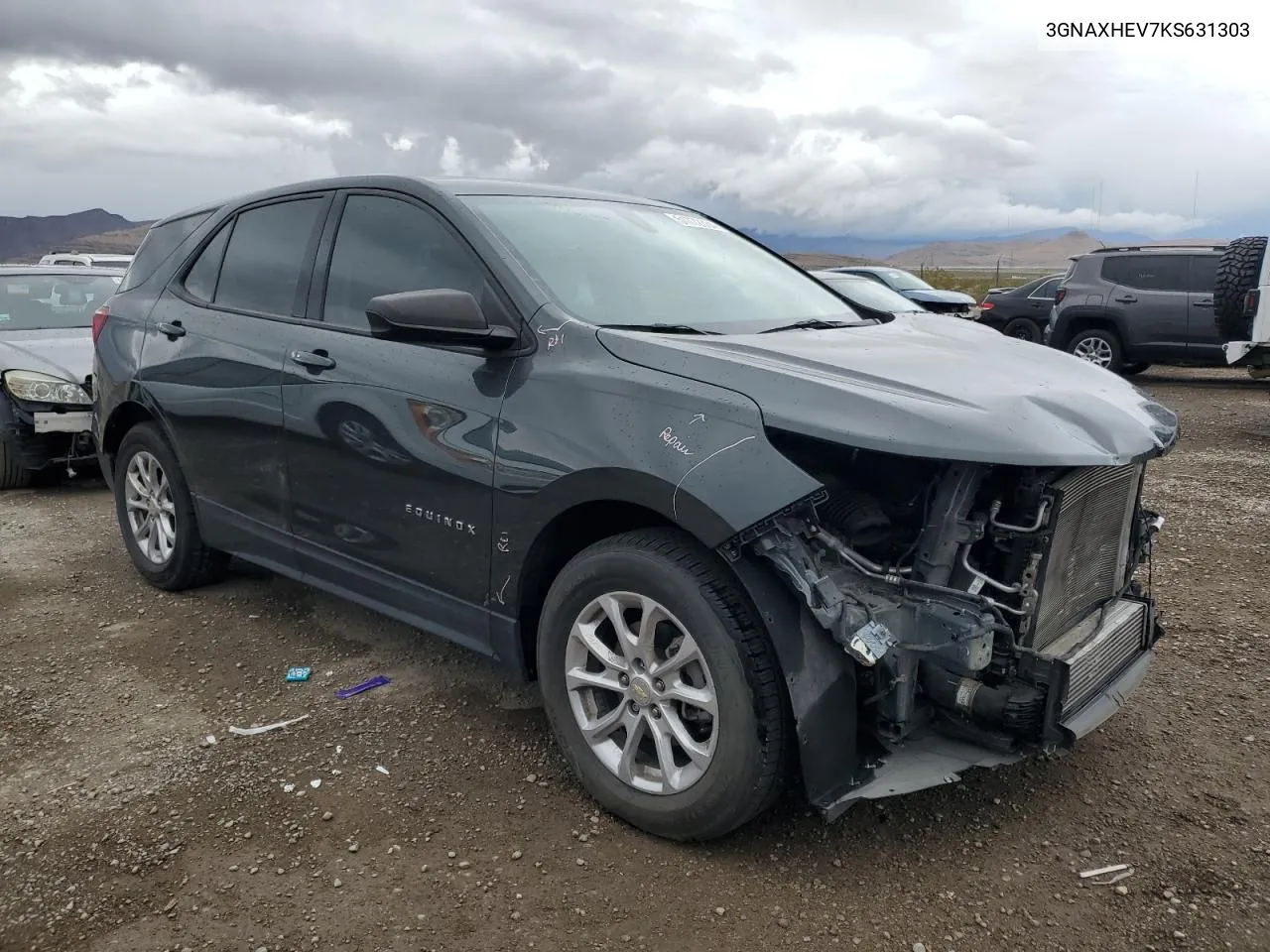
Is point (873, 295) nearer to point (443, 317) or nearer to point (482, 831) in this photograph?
point (443, 317)

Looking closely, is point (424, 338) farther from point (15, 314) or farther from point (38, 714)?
point (15, 314)

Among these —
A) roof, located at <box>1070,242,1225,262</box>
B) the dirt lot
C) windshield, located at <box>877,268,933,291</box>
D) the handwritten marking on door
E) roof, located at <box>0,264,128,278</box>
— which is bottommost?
the dirt lot

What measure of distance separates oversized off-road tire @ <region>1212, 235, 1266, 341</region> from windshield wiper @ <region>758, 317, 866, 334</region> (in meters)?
7.34

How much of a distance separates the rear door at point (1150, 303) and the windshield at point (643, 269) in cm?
1037

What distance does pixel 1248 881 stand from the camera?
2.51 meters

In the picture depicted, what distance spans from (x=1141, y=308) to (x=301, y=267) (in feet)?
39.0

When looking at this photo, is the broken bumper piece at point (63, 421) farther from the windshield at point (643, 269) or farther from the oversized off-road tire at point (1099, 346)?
the oversized off-road tire at point (1099, 346)

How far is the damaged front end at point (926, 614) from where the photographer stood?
2.35 m

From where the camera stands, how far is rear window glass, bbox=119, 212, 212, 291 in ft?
14.7

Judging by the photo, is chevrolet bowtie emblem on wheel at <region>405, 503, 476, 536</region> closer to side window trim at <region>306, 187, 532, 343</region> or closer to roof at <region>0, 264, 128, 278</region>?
side window trim at <region>306, 187, 532, 343</region>

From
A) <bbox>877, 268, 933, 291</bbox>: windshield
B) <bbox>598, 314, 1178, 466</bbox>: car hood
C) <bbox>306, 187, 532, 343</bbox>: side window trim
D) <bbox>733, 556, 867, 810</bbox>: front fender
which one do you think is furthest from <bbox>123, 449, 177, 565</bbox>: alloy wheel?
<bbox>877, 268, 933, 291</bbox>: windshield


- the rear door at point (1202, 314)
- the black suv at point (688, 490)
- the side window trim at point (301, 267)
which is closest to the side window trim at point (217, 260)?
the side window trim at point (301, 267)

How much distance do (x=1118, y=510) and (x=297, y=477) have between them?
8.90 ft

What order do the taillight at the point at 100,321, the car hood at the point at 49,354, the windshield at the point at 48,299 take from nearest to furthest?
1. the taillight at the point at 100,321
2. the car hood at the point at 49,354
3. the windshield at the point at 48,299
